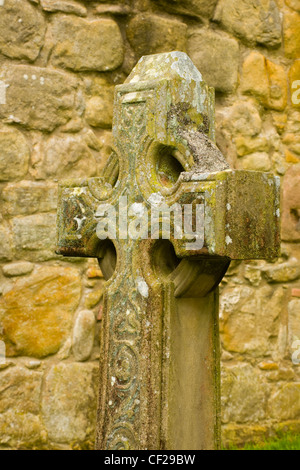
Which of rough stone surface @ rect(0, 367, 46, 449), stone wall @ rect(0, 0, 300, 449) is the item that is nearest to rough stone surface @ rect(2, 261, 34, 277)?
stone wall @ rect(0, 0, 300, 449)

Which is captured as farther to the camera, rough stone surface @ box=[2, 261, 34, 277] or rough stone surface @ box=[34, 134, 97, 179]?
rough stone surface @ box=[34, 134, 97, 179]

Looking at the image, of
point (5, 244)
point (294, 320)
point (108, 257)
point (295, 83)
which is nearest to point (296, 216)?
point (294, 320)

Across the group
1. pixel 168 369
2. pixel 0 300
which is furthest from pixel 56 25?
pixel 168 369

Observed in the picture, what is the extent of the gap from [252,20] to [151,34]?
0.92 m

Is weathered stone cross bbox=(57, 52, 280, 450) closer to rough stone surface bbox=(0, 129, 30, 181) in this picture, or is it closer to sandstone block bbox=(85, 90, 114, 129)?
rough stone surface bbox=(0, 129, 30, 181)

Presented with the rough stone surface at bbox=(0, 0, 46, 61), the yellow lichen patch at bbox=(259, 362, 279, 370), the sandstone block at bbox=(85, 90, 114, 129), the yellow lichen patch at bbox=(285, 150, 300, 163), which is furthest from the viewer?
the yellow lichen patch at bbox=(285, 150, 300, 163)

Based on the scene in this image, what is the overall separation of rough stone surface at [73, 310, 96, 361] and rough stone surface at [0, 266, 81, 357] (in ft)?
0.17

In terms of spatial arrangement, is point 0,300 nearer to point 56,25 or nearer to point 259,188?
point 56,25

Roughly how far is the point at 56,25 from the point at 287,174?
178 cm

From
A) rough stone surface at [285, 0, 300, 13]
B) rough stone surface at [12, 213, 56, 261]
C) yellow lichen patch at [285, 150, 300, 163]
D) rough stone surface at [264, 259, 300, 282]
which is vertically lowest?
rough stone surface at [12, 213, 56, 261]

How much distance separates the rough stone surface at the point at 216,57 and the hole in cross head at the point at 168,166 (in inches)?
78.8

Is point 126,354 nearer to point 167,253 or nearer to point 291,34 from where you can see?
point 167,253

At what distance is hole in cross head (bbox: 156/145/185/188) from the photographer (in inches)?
78.9

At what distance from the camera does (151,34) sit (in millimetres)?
3625
